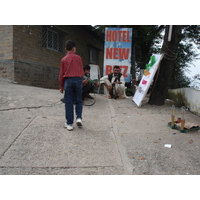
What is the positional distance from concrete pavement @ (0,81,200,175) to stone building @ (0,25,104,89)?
3459 mm

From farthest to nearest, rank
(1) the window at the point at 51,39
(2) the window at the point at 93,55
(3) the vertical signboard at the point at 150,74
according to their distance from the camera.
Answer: (2) the window at the point at 93,55 < (1) the window at the point at 51,39 < (3) the vertical signboard at the point at 150,74

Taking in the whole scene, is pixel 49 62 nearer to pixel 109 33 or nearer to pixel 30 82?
pixel 30 82

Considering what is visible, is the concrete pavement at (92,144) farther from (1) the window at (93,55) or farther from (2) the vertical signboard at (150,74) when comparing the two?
(1) the window at (93,55)

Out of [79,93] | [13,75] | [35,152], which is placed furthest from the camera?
[13,75]

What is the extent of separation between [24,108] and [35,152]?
2.11 metres

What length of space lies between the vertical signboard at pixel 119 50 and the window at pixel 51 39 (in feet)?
11.4

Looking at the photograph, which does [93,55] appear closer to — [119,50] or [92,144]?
[119,50]

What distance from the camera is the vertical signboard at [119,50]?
775 cm

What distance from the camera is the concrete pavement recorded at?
2.22 meters

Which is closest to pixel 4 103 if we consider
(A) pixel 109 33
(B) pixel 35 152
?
(B) pixel 35 152

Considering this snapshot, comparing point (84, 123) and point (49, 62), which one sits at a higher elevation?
point (49, 62)

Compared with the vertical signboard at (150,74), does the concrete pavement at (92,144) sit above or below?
below

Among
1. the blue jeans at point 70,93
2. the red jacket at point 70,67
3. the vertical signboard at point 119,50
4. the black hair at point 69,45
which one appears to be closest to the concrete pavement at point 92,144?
the blue jeans at point 70,93

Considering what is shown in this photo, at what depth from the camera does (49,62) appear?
30.9 ft
